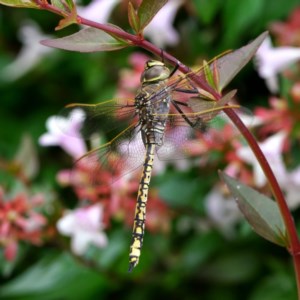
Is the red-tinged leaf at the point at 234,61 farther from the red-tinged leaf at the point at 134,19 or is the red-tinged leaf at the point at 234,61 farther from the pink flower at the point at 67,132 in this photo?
the pink flower at the point at 67,132

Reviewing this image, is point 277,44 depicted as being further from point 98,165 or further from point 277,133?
point 98,165

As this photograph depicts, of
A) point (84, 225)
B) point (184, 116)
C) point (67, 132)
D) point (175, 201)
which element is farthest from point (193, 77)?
point (175, 201)

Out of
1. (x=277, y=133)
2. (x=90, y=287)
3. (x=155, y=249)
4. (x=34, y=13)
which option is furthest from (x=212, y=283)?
(x=34, y=13)

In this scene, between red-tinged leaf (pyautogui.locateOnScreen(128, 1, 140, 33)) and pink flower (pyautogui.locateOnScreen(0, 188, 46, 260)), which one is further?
pink flower (pyautogui.locateOnScreen(0, 188, 46, 260))

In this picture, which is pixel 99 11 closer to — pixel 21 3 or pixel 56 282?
pixel 56 282

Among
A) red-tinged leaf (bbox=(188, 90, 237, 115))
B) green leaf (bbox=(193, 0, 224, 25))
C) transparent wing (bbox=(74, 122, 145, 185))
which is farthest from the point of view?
green leaf (bbox=(193, 0, 224, 25))

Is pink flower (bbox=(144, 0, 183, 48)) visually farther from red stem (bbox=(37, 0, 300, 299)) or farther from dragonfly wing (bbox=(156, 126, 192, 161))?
red stem (bbox=(37, 0, 300, 299))

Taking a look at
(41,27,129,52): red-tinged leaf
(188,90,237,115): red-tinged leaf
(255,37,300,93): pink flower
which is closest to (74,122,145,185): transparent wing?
(188,90,237,115): red-tinged leaf

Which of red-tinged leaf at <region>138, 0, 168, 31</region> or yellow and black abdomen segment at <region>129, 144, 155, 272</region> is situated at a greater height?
red-tinged leaf at <region>138, 0, 168, 31</region>
